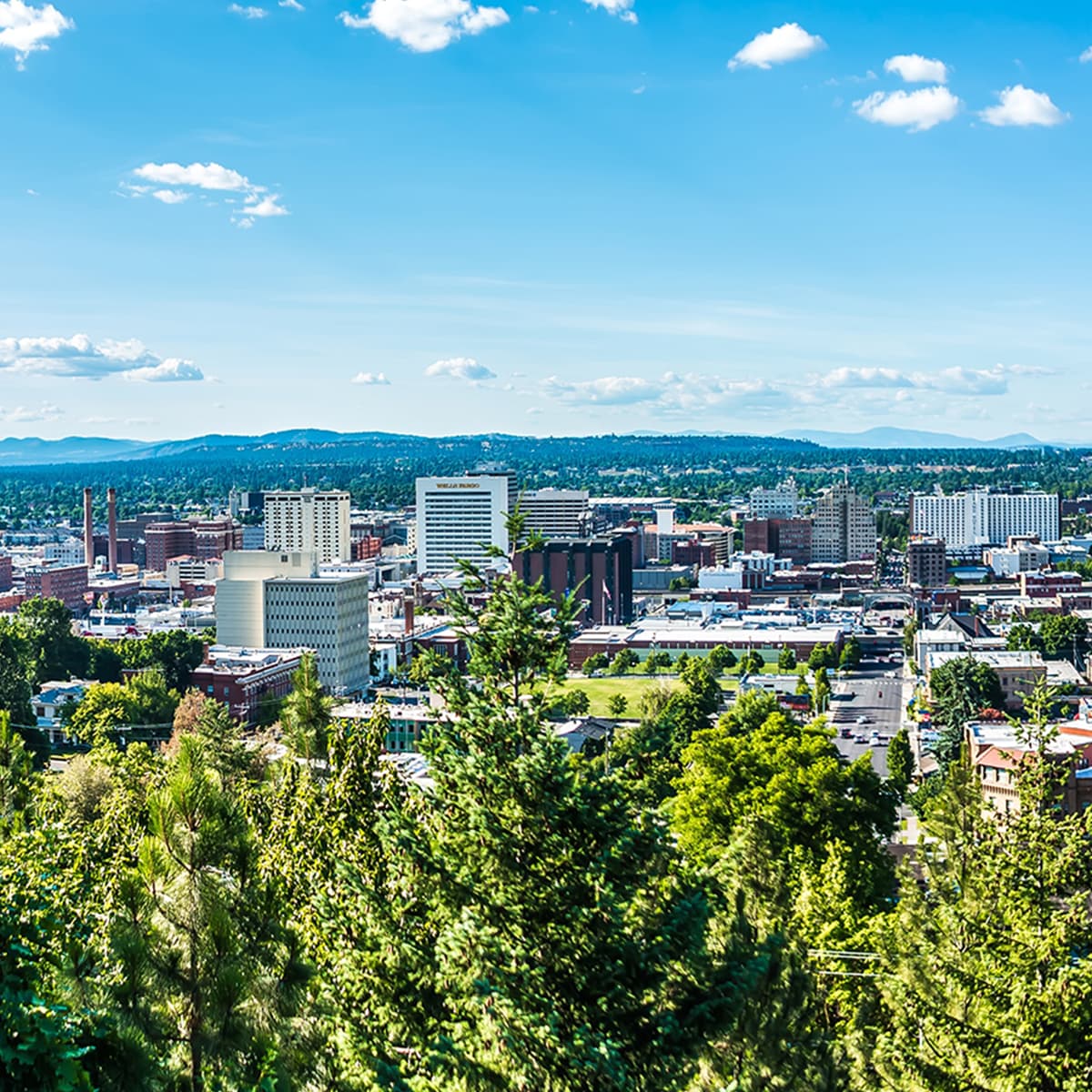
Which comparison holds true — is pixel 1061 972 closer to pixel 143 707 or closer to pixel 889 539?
pixel 143 707

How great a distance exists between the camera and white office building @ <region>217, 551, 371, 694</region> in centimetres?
6825

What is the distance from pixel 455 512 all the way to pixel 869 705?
6408 cm

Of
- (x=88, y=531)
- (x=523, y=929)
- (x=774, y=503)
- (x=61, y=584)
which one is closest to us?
(x=523, y=929)

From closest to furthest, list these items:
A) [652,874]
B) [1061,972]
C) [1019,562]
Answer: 1. [652,874]
2. [1061,972]
3. [1019,562]

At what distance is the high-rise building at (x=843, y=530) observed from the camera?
135250 millimetres

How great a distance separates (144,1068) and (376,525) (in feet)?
483

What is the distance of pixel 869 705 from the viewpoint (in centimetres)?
6688

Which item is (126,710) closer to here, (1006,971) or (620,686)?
(620,686)

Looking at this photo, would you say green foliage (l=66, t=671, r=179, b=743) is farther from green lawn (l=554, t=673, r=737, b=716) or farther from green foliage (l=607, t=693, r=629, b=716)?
green lawn (l=554, t=673, r=737, b=716)

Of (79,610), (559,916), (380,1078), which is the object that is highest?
(559,916)

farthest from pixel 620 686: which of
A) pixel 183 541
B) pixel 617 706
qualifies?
pixel 183 541

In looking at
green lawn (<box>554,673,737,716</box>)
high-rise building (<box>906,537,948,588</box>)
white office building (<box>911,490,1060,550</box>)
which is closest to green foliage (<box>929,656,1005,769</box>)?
green lawn (<box>554,673,737,716</box>)

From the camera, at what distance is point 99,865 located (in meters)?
12.3

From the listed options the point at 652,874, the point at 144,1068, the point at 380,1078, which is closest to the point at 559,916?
the point at 652,874
